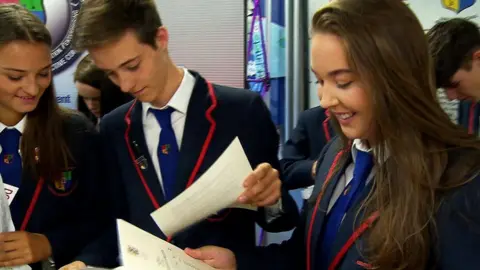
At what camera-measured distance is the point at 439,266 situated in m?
0.89

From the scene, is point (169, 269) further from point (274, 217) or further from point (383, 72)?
point (383, 72)

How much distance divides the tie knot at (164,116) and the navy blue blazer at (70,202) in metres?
0.26

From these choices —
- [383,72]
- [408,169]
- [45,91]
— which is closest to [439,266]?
[408,169]

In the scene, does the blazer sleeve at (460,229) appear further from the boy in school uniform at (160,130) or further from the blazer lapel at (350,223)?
the boy in school uniform at (160,130)

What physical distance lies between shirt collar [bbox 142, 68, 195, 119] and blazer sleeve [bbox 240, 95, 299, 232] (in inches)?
7.0

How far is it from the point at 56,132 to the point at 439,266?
1155mm

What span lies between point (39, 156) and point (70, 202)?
0.17 meters

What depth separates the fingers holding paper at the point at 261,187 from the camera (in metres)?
1.15

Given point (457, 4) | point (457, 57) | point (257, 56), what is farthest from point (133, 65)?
point (457, 4)

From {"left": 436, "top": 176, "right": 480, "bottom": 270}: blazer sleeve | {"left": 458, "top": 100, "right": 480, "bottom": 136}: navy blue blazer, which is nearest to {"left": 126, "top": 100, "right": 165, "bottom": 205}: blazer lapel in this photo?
{"left": 436, "top": 176, "right": 480, "bottom": 270}: blazer sleeve

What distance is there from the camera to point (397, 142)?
0.96m

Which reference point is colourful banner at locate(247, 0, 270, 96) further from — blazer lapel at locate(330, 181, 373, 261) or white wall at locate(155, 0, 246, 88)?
blazer lapel at locate(330, 181, 373, 261)

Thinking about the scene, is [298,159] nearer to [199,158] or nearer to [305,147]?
[305,147]

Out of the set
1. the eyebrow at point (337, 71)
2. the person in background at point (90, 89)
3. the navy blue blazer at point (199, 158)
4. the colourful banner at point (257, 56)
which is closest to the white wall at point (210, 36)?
the colourful banner at point (257, 56)
